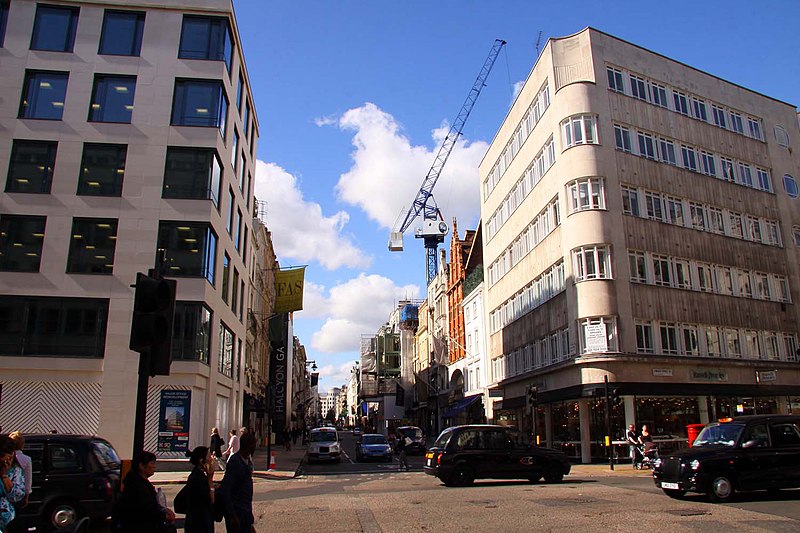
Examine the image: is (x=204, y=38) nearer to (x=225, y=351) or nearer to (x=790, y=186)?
(x=225, y=351)

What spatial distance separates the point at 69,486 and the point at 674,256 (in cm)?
2813

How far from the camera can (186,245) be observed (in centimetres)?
2766

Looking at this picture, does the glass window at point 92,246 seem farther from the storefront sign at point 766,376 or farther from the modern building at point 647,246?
the storefront sign at point 766,376

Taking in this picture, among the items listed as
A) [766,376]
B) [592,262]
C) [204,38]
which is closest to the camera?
[592,262]

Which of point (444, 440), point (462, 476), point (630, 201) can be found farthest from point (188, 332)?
point (630, 201)

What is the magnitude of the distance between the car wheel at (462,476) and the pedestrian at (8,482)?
12.2 meters

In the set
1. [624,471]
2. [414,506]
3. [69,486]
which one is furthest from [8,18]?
[624,471]

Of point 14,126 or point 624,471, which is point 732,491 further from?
point 14,126

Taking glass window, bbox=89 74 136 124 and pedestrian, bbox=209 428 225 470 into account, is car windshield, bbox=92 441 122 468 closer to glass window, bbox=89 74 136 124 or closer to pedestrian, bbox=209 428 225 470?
pedestrian, bbox=209 428 225 470

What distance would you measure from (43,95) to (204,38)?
311 inches

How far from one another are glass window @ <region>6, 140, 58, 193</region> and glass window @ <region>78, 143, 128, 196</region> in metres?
1.40

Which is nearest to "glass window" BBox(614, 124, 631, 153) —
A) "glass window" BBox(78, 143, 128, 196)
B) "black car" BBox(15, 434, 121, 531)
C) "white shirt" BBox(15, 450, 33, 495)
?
"glass window" BBox(78, 143, 128, 196)

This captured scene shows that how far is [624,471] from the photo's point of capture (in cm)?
2256

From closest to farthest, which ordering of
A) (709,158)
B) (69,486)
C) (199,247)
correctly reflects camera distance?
(69,486) < (199,247) < (709,158)
